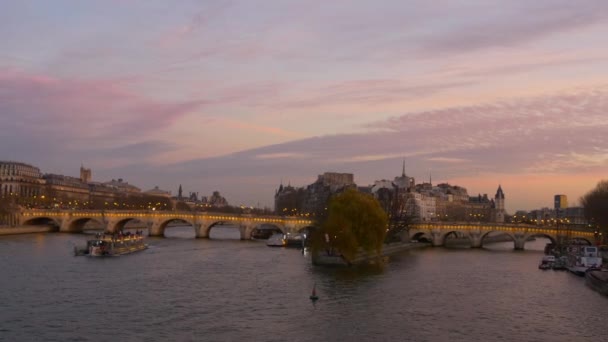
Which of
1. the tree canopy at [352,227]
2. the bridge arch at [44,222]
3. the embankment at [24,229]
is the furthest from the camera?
the bridge arch at [44,222]

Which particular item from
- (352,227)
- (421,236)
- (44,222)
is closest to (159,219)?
(44,222)

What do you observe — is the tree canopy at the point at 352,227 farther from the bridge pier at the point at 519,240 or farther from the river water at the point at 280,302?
the bridge pier at the point at 519,240

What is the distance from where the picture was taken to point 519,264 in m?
62.6

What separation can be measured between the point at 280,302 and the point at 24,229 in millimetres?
64473

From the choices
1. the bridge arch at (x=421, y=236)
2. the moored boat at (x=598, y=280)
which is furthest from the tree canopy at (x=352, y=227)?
the bridge arch at (x=421, y=236)

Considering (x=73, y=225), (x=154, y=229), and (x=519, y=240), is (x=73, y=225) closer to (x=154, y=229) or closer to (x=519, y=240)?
(x=154, y=229)

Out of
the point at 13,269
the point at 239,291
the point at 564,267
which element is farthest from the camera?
the point at 564,267

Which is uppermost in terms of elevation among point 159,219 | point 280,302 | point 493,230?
point 159,219

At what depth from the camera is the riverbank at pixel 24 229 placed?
8579 centimetres

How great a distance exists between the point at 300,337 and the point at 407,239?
66.0 meters

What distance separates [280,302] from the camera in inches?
1437

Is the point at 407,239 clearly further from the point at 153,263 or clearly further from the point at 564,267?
the point at 153,263

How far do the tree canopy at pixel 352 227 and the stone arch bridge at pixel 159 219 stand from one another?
3512 centimetres

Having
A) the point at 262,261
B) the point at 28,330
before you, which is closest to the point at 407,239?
the point at 262,261
